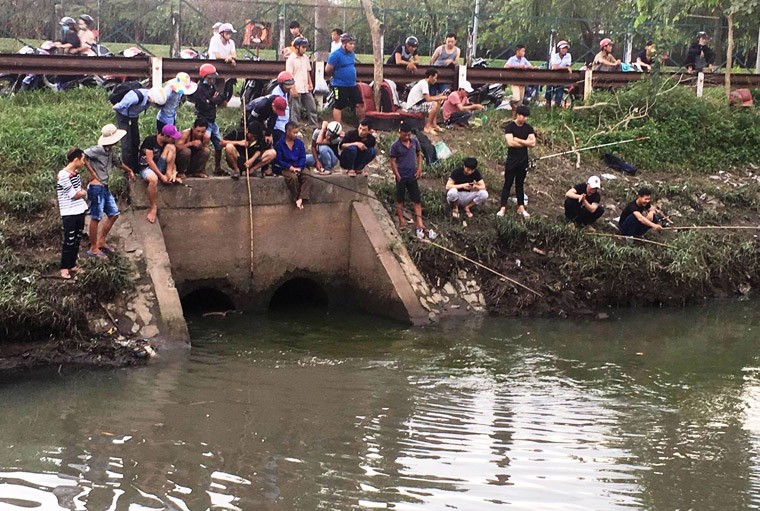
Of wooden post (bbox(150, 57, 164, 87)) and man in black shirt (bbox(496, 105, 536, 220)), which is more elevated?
wooden post (bbox(150, 57, 164, 87))

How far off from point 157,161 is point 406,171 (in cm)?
359

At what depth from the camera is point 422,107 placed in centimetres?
1750

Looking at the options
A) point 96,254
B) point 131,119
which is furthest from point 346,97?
point 96,254

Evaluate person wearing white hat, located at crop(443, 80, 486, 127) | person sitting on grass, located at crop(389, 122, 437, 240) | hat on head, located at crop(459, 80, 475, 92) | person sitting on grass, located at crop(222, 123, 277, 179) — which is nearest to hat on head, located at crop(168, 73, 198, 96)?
person sitting on grass, located at crop(222, 123, 277, 179)

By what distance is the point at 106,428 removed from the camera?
857cm

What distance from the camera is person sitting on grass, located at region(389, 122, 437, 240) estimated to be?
14.0 m

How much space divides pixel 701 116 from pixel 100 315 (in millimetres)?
12634

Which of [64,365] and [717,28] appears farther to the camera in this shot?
[717,28]

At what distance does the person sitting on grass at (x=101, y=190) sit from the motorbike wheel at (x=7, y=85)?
213 inches

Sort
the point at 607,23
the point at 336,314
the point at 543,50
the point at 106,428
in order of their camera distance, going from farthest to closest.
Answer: the point at 543,50, the point at 607,23, the point at 336,314, the point at 106,428

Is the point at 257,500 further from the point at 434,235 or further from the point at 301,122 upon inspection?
the point at 301,122

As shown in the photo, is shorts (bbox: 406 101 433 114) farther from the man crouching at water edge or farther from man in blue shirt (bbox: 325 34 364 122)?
the man crouching at water edge

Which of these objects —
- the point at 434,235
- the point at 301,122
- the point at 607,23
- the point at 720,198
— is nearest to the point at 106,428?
the point at 434,235

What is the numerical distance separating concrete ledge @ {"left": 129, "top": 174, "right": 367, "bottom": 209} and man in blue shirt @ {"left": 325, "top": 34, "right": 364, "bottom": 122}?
7.84 feet
